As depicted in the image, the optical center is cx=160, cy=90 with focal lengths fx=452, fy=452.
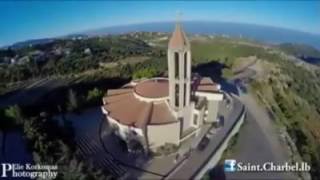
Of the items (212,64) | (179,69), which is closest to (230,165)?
(179,69)

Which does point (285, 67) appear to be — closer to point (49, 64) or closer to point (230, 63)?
point (230, 63)

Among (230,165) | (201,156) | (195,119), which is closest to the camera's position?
(230,165)

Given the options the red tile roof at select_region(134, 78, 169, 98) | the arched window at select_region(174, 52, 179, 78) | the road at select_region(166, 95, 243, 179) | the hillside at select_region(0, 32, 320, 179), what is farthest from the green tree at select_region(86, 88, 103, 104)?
the road at select_region(166, 95, 243, 179)

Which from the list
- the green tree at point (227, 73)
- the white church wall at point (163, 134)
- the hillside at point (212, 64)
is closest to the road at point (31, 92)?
the hillside at point (212, 64)

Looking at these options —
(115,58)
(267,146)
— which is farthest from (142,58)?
(267,146)

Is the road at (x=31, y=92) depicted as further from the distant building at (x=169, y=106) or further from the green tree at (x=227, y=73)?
the green tree at (x=227, y=73)

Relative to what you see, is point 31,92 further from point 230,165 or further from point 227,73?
point 227,73
